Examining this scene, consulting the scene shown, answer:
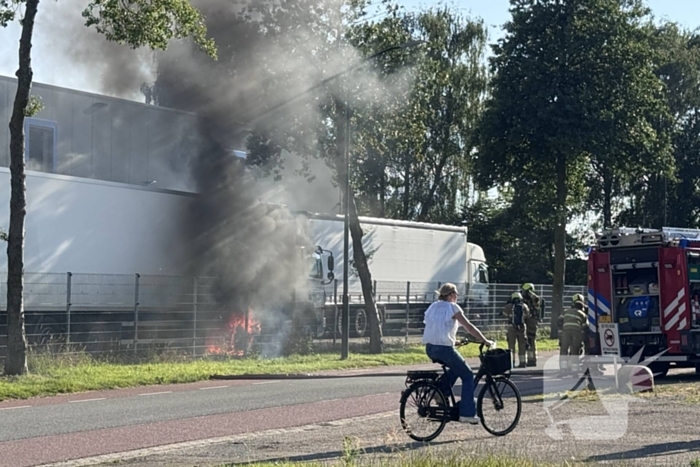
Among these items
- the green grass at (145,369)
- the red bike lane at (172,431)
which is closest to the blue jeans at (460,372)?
the red bike lane at (172,431)

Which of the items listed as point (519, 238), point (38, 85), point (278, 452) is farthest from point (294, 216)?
point (519, 238)

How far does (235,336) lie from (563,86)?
561 inches

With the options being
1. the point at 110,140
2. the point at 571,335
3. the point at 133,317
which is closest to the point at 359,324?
the point at 110,140

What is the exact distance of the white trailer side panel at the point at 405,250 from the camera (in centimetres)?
3180

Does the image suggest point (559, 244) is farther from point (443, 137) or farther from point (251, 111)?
point (443, 137)

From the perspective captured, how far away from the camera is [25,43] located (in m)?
Answer: 18.2

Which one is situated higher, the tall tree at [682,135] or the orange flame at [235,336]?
the tall tree at [682,135]

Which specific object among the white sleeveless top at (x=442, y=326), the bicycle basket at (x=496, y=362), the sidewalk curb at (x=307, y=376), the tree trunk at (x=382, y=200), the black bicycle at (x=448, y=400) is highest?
the tree trunk at (x=382, y=200)

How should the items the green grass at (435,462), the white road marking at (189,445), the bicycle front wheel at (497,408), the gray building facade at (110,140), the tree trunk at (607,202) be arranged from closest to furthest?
1. the green grass at (435,462)
2. the white road marking at (189,445)
3. the bicycle front wheel at (497,408)
4. the gray building facade at (110,140)
5. the tree trunk at (607,202)

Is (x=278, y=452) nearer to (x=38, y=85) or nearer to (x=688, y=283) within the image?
(x=688, y=283)

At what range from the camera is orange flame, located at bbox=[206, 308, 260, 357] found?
82.2 ft

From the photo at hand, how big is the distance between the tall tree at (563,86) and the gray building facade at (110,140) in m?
10.5

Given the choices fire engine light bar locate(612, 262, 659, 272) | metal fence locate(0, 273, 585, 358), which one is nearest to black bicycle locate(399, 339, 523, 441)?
fire engine light bar locate(612, 262, 659, 272)

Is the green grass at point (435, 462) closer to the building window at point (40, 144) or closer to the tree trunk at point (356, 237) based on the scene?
the tree trunk at point (356, 237)
